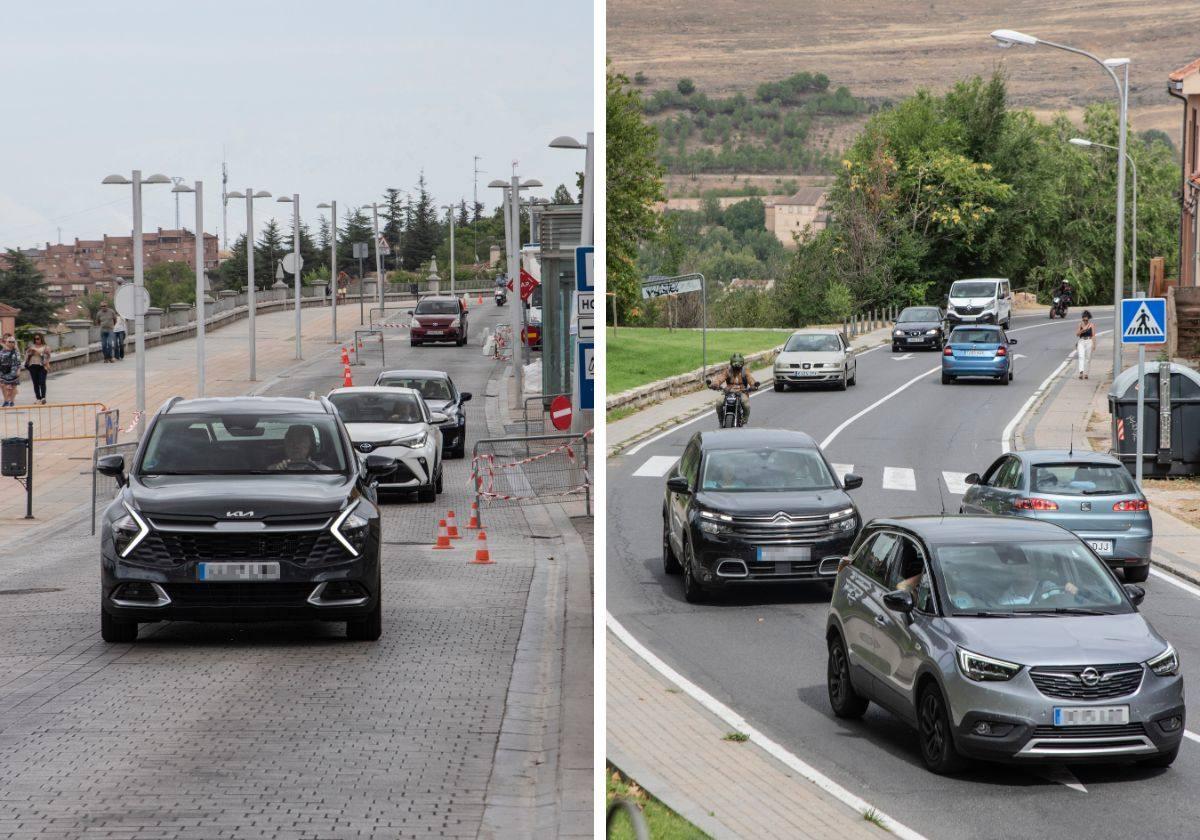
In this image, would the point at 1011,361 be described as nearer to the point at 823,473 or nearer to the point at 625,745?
the point at 823,473

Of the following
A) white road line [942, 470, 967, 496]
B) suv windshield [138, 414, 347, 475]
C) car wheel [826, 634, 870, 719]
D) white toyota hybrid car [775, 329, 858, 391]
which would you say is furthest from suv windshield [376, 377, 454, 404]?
car wheel [826, 634, 870, 719]

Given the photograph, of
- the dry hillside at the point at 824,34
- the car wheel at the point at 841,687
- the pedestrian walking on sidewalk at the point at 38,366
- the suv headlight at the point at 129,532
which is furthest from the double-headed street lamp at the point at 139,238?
the car wheel at the point at 841,687

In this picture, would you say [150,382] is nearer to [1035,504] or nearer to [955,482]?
[955,482]

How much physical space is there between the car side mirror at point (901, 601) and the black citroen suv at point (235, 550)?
3.35m

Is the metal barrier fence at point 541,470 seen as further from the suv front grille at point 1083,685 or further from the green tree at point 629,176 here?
the suv front grille at point 1083,685

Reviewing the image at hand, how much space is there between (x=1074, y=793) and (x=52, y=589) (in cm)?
968

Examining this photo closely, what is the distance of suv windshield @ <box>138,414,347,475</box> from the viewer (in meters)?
11.1

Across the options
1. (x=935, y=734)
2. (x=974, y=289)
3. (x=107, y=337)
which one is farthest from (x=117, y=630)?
(x=974, y=289)

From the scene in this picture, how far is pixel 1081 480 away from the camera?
16672 mm

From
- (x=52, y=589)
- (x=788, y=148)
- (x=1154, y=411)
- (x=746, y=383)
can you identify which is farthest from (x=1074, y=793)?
(x=1154, y=411)

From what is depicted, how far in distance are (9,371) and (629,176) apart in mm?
26954

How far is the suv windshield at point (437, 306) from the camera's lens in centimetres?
6228

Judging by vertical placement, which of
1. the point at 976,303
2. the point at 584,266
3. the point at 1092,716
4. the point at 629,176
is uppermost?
the point at 629,176

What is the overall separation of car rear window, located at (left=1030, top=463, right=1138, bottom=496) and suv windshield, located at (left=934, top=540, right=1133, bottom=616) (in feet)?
24.3
